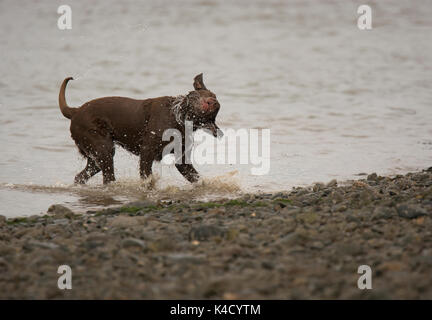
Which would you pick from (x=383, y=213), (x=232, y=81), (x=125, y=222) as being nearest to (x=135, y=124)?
(x=125, y=222)

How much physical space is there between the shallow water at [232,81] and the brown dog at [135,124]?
40 cm

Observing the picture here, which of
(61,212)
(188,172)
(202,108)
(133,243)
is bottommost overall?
(133,243)

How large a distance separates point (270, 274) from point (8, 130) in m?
9.35

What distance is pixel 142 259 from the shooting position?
16.6 feet

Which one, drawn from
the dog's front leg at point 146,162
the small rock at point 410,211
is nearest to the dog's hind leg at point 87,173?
the dog's front leg at point 146,162

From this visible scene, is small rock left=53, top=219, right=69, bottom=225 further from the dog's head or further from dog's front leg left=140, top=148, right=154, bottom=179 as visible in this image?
the dog's head

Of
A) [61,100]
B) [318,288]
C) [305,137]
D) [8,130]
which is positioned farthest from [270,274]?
[8,130]

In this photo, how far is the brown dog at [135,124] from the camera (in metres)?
8.31

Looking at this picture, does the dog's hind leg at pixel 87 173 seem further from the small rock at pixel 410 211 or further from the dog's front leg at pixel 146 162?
the small rock at pixel 410 211

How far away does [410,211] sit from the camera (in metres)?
5.89

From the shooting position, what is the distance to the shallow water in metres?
9.78

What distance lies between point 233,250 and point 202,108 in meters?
3.28

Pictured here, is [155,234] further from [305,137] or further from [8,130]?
[8,130]

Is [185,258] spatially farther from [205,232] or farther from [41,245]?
[41,245]
